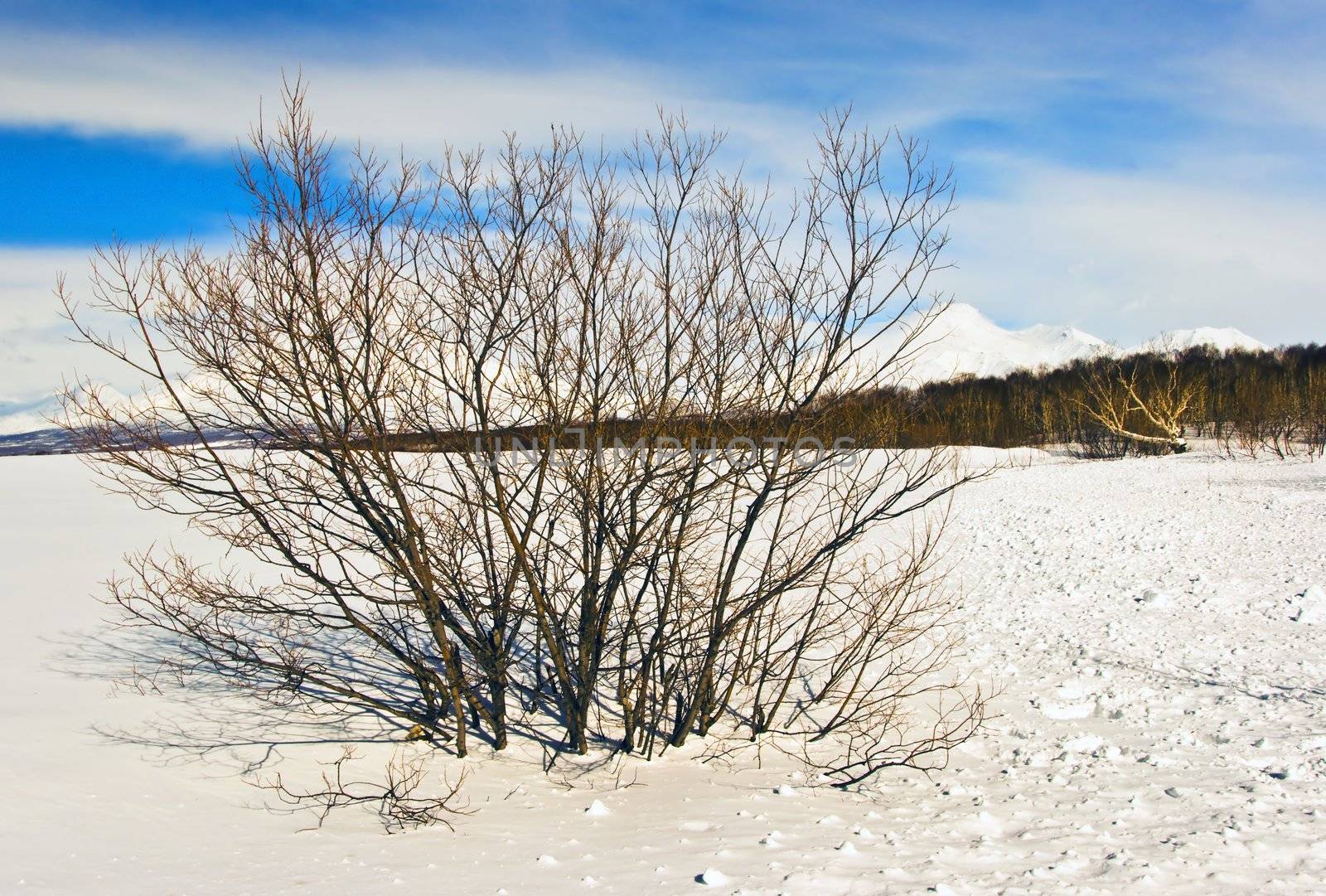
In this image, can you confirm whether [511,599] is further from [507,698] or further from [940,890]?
[940,890]

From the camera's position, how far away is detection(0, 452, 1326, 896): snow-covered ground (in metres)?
5.02

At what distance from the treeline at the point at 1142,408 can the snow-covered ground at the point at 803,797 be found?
3019 mm

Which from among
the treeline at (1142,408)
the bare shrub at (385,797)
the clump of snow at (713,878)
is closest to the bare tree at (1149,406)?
the treeline at (1142,408)

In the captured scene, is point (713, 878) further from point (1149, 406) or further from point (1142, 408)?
point (1149, 406)

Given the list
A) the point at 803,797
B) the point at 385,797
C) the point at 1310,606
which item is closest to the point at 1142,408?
the point at 1310,606

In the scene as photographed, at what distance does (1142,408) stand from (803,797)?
112ft

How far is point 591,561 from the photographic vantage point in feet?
25.7

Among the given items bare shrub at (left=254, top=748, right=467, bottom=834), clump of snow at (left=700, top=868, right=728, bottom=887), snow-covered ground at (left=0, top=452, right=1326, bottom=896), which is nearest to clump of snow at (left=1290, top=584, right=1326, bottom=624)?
snow-covered ground at (left=0, top=452, right=1326, bottom=896)

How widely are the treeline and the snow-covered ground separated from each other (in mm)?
3019

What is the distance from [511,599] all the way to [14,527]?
16.0 meters

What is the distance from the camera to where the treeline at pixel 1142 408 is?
8.21m

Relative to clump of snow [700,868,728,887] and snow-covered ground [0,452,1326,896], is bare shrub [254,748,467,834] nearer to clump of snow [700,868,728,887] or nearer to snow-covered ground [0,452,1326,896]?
snow-covered ground [0,452,1326,896]

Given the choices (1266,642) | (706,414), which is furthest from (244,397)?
(1266,642)

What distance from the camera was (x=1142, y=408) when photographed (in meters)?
35.3
